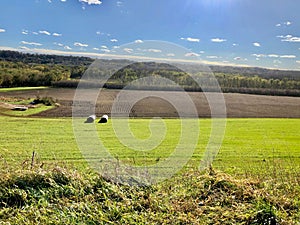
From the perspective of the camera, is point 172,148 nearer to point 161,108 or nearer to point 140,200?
point 140,200

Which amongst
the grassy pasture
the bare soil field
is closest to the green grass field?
the grassy pasture

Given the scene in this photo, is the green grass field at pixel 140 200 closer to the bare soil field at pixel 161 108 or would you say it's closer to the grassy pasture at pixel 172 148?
the grassy pasture at pixel 172 148

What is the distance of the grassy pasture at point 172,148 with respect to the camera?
10789 millimetres

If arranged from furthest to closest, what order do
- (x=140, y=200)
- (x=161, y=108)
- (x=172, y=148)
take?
(x=161, y=108) < (x=172, y=148) < (x=140, y=200)

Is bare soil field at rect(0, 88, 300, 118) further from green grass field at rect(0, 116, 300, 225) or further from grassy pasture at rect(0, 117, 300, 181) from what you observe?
green grass field at rect(0, 116, 300, 225)

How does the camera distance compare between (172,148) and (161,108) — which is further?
(161,108)

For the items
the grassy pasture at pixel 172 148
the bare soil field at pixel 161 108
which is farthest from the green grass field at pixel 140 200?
the bare soil field at pixel 161 108

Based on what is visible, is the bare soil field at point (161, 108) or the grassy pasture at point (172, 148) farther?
the bare soil field at point (161, 108)

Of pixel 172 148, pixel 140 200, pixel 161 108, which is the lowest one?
pixel 172 148

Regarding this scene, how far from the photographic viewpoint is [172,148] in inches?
583

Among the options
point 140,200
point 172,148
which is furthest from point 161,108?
point 140,200

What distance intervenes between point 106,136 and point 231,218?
13.3 meters

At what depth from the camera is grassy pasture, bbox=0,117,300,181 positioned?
10.8m

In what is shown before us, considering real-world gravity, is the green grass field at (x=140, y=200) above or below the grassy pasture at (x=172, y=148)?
above
